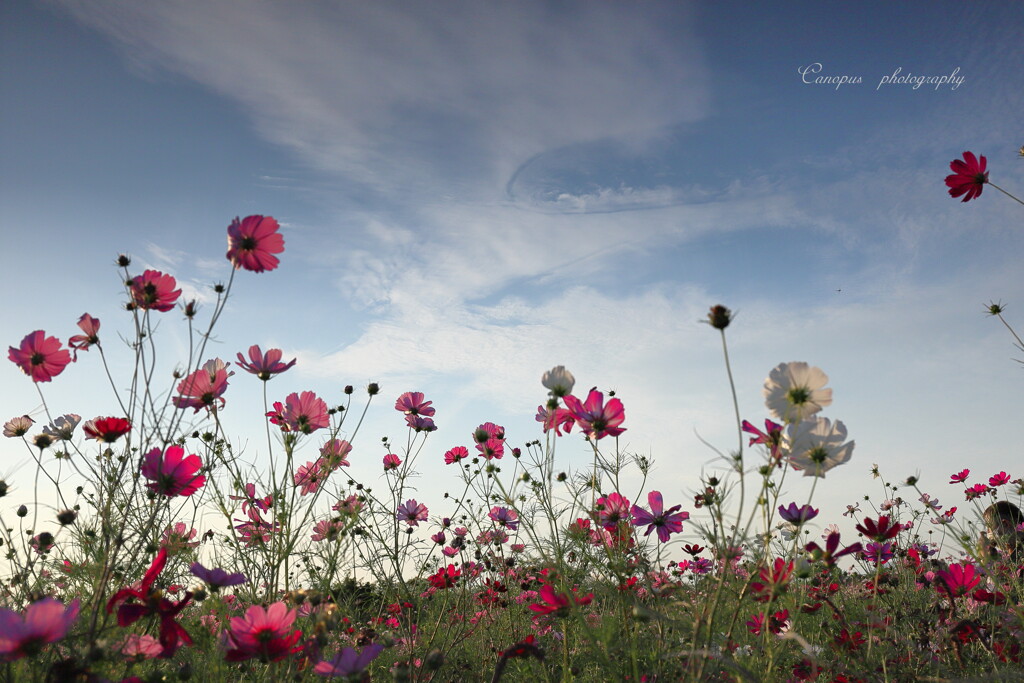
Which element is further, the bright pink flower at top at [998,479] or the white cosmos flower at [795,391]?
the bright pink flower at top at [998,479]

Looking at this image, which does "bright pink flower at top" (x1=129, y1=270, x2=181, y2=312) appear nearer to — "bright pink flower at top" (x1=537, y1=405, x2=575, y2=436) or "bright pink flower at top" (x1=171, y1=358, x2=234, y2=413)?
"bright pink flower at top" (x1=171, y1=358, x2=234, y2=413)

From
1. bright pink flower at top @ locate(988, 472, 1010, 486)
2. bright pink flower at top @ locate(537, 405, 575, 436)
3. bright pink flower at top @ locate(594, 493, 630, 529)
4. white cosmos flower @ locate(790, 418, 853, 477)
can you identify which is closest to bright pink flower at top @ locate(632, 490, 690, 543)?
bright pink flower at top @ locate(594, 493, 630, 529)

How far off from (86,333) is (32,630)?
4.59 ft

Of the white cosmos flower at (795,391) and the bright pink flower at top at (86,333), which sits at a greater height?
the bright pink flower at top at (86,333)

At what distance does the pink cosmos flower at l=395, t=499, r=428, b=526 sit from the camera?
3553 millimetres

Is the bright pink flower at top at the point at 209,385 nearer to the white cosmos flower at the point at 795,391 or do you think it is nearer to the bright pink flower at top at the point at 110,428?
the bright pink flower at top at the point at 110,428

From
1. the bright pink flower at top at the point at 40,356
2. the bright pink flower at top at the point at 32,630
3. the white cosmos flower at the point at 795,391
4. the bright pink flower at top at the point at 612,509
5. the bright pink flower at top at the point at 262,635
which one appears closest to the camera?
the bright pink flower at top at the point at 32,630

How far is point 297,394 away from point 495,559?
185 cm

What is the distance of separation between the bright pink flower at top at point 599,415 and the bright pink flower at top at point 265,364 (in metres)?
0.95

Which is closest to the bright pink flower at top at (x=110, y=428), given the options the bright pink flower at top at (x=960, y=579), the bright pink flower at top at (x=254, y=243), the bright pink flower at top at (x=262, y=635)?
the bright pink flower at top at (x=254, y=243)

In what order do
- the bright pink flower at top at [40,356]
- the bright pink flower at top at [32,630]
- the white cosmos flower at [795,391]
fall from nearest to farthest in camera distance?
1. the bright pink flower at top at [32,630]
2. the white cosmos flower at [795,391]
3. the bright pink flower at top at [40,356]

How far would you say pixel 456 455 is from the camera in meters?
3.48

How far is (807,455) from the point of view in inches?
51.6

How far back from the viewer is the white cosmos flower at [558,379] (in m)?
1.96
